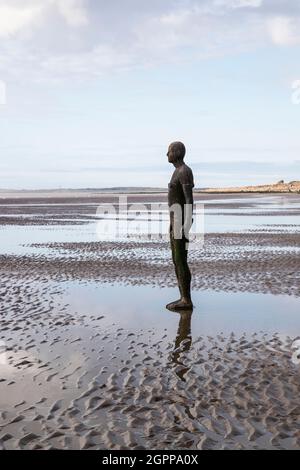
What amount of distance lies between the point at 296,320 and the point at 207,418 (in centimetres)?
495

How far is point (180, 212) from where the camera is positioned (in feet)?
36.3

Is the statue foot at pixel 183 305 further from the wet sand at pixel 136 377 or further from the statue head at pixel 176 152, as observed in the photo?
the statue head at pixel 176 152

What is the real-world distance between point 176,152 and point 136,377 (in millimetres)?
5210

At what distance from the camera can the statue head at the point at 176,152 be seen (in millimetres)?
10883

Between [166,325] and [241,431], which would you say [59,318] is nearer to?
[166,325]

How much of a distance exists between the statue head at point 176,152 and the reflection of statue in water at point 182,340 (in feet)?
10.3

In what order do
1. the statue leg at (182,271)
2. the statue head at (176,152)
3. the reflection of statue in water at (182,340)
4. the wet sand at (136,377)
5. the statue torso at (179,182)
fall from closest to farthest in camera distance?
the wet sand at (136,377), the reflection of statue in water at (182,340), the statue torso at (179,182), the statue head at (176,152), the statue leg at (182,271)

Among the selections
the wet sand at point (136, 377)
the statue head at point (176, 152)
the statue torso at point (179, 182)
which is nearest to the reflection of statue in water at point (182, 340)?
the wet sand at point (136, 377)

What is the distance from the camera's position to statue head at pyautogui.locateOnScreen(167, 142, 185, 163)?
10883mm

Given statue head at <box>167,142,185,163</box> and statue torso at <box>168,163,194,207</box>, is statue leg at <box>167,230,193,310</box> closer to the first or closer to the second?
statue torso at <box>168,163,194,207</box>

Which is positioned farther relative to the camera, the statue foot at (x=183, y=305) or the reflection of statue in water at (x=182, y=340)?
the statue foot at (x=183, y=305)

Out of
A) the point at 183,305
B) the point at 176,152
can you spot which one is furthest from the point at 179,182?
the point at 183,305

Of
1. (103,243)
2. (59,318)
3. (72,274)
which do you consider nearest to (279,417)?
(59,318)

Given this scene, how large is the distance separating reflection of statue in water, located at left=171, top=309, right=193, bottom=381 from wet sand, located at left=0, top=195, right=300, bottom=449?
0.6 inches
